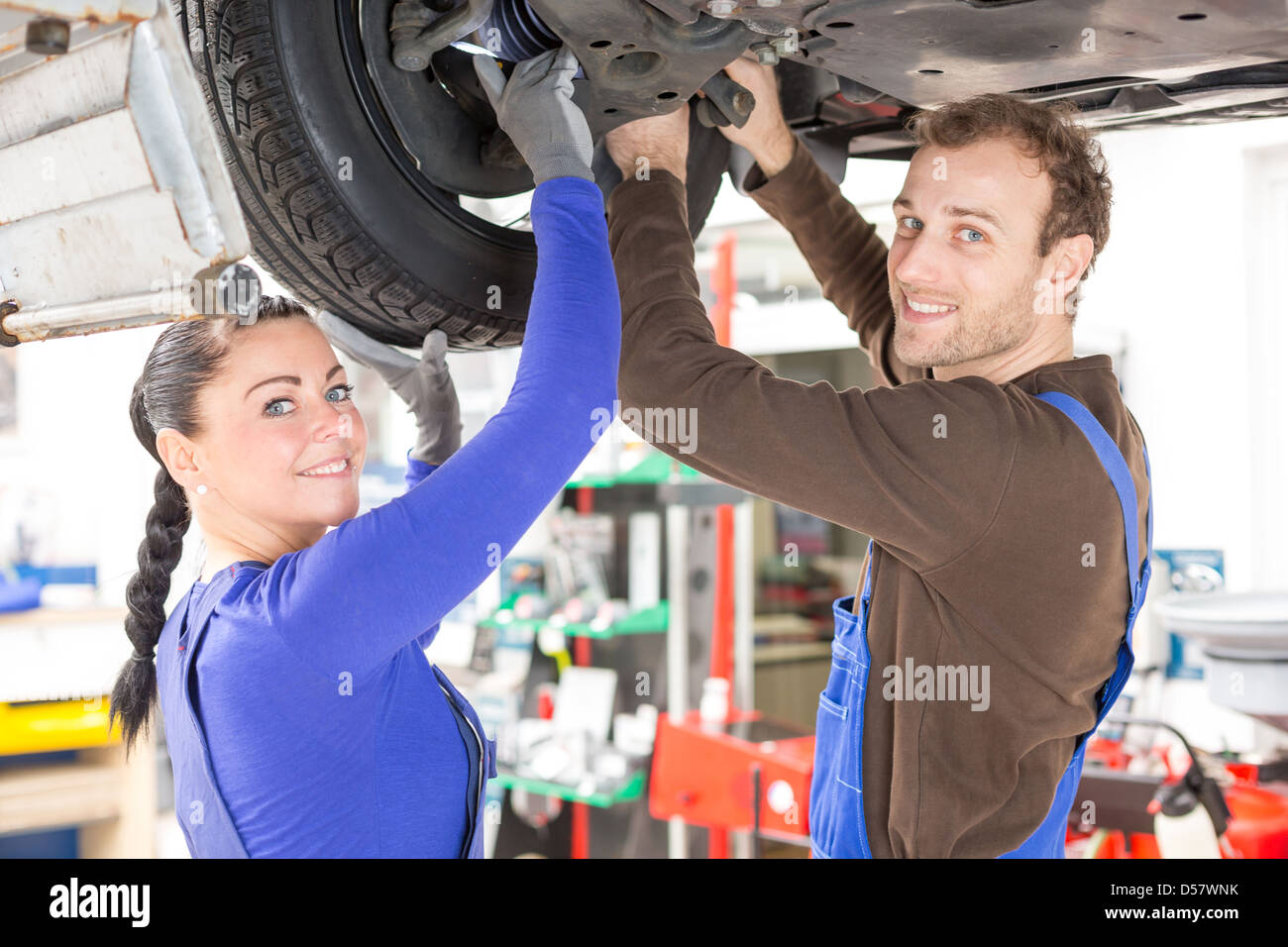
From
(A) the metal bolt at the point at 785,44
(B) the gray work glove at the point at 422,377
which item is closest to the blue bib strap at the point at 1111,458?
(A) the metal bolt at the point at 785,44

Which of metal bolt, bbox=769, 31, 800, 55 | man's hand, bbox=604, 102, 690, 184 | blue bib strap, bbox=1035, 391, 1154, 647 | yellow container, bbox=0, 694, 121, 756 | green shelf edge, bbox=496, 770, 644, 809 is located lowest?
green shelf edge, bbox=496, 770, 644, 809

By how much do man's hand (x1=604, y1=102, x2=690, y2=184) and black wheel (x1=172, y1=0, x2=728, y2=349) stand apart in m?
0.03

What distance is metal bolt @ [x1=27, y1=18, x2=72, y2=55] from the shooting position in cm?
68

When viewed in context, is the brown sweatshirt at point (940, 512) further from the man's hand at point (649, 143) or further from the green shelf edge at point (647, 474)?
the green shelf edge at point (647, 474)

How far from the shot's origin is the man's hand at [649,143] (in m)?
1.20

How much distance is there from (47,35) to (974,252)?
37.5 inches

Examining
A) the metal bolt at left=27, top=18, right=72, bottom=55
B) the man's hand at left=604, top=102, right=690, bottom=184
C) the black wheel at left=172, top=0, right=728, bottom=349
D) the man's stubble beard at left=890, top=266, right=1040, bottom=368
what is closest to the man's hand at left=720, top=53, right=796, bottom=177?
the man's hand at left=604, top=102, right=690, bottom=184

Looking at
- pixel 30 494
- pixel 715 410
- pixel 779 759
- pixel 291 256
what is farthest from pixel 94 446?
pixel 715 410

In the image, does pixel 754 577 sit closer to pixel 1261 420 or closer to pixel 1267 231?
pixel 1261 420

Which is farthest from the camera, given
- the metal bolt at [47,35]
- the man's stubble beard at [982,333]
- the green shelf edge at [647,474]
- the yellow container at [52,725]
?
the green shelf edge at [647,474]

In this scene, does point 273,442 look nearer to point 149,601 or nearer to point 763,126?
point 149,601

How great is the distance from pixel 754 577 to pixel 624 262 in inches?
127

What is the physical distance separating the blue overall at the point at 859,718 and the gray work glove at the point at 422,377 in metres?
0.55

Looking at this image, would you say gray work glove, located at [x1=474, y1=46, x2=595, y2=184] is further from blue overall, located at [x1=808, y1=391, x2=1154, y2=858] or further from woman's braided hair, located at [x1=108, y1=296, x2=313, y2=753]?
blue overall, located at [x1=808, y1=391, x2=1154, y2=858]
